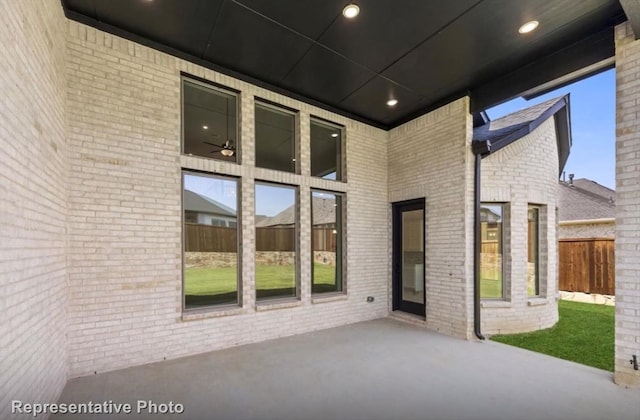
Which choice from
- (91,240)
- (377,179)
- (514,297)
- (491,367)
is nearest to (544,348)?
(514,297)

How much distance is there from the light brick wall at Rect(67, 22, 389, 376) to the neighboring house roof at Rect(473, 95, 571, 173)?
12.7 feet

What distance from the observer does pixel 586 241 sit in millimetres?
8023

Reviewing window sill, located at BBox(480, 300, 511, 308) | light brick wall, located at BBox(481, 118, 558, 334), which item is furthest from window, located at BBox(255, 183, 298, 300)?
light brick wall, located at BBox(481, 118, 558, 334)

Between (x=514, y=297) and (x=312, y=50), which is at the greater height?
(x=312, y=50)

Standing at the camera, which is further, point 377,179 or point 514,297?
point 377,179

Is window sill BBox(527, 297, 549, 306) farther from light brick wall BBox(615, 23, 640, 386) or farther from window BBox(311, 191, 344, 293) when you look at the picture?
window BBox(311, 191, 344, 293)

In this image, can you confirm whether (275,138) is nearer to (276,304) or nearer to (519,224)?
(276,304)

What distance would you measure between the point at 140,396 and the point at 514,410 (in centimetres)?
345

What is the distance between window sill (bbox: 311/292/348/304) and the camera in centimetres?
504

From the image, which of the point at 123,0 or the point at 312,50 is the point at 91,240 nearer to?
the point at 123,0

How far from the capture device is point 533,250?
5.64 meters

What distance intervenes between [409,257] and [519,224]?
196cm

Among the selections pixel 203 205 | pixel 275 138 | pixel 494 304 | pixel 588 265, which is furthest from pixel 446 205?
pixel 588 265

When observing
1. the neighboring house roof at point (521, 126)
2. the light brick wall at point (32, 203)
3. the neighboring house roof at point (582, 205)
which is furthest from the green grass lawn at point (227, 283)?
the neighboring house roof at point (582, 205)
